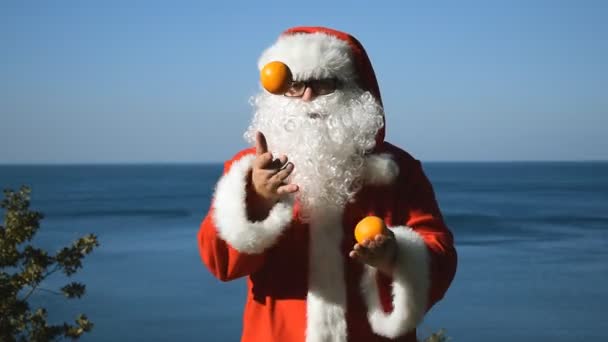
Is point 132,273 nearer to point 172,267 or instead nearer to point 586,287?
point 172,267

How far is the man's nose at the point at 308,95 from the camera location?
83.0 inches

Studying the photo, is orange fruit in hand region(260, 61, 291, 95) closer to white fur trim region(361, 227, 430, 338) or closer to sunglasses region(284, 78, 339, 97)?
sunglasses region(284, 78, 339, 97)

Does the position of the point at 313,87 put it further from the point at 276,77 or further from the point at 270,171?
the point at 270,171

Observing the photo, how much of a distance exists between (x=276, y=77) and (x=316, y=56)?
18 centimetres

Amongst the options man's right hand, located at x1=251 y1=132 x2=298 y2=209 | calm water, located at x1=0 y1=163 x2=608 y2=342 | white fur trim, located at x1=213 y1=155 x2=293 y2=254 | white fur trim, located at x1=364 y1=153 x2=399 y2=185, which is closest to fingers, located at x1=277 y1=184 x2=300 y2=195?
man's right hand, located at x1=251 y1=132 x2=298 y2=209

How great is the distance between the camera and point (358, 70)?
7.11 ft

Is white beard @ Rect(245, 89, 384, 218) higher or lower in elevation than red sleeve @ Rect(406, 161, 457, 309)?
higher

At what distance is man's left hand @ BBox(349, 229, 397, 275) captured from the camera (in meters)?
1.81

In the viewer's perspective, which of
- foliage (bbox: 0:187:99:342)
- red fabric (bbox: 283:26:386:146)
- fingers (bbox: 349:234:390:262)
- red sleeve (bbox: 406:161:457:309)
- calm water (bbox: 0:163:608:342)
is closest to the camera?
fingers (bbox: 349:234:390:262)

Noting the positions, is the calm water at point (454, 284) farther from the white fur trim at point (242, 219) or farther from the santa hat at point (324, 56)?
the white fur trim at point (242, 219)

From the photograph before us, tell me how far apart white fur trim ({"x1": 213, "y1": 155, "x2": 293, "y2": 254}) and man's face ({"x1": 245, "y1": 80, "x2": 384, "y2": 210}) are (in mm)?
102

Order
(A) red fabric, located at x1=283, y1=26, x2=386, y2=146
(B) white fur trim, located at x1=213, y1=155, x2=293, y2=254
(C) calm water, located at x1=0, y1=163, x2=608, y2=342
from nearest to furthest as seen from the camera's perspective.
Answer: (B) white fur trim, located at x1=213, y1=155, x2=293, y2=254 → (A) red fabric, located at x1=283, y1=26, x2=386, y2=146 → (C) calm water, located at x1=0, y1=163, x2=608, y2=342

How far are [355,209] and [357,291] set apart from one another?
0.71 ft

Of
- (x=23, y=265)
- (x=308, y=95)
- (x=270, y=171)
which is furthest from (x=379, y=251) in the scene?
(x=23, y=265)
